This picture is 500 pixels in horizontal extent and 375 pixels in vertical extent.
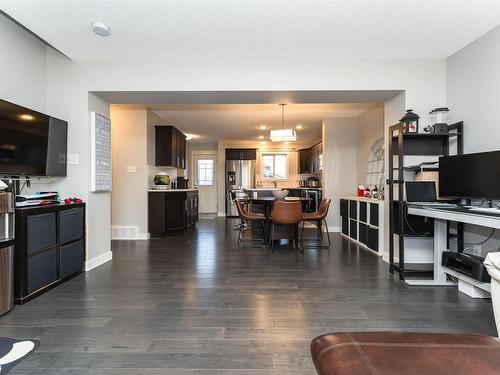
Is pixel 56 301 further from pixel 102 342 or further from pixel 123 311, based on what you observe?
pixel 102 342

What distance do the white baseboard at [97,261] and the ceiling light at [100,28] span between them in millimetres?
2623

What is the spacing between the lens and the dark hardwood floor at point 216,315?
1.69 meters

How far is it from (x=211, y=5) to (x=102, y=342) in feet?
8.86

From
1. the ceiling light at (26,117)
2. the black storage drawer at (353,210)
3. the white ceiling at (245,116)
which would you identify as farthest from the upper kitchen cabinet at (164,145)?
the black storage drawer at (353,210)

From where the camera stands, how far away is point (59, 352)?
177 centimetres

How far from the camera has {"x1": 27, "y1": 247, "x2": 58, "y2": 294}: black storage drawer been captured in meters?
2.55

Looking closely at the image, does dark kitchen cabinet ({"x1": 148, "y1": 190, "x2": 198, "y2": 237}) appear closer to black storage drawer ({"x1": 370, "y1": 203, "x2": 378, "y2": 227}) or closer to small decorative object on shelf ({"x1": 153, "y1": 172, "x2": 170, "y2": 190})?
small decorative object on shelf ({"x1": 153, "y1": 172, "x2": 170, "y2": 190})

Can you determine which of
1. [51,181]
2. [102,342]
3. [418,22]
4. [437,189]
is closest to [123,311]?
[102,342]

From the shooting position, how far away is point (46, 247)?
2756 millimetres

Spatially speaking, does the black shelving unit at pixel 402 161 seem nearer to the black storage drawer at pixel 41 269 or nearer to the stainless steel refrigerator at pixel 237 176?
the black storage drawer at pixel 41 269

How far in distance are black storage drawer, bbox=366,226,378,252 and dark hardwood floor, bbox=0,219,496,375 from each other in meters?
0.60

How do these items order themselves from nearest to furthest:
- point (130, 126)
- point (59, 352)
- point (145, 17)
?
1. point (59, 352)
2. point (145, 17)
3. point (130, 126)

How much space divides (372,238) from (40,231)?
4.32 metres

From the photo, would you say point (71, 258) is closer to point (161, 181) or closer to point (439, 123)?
point (161, 181)
